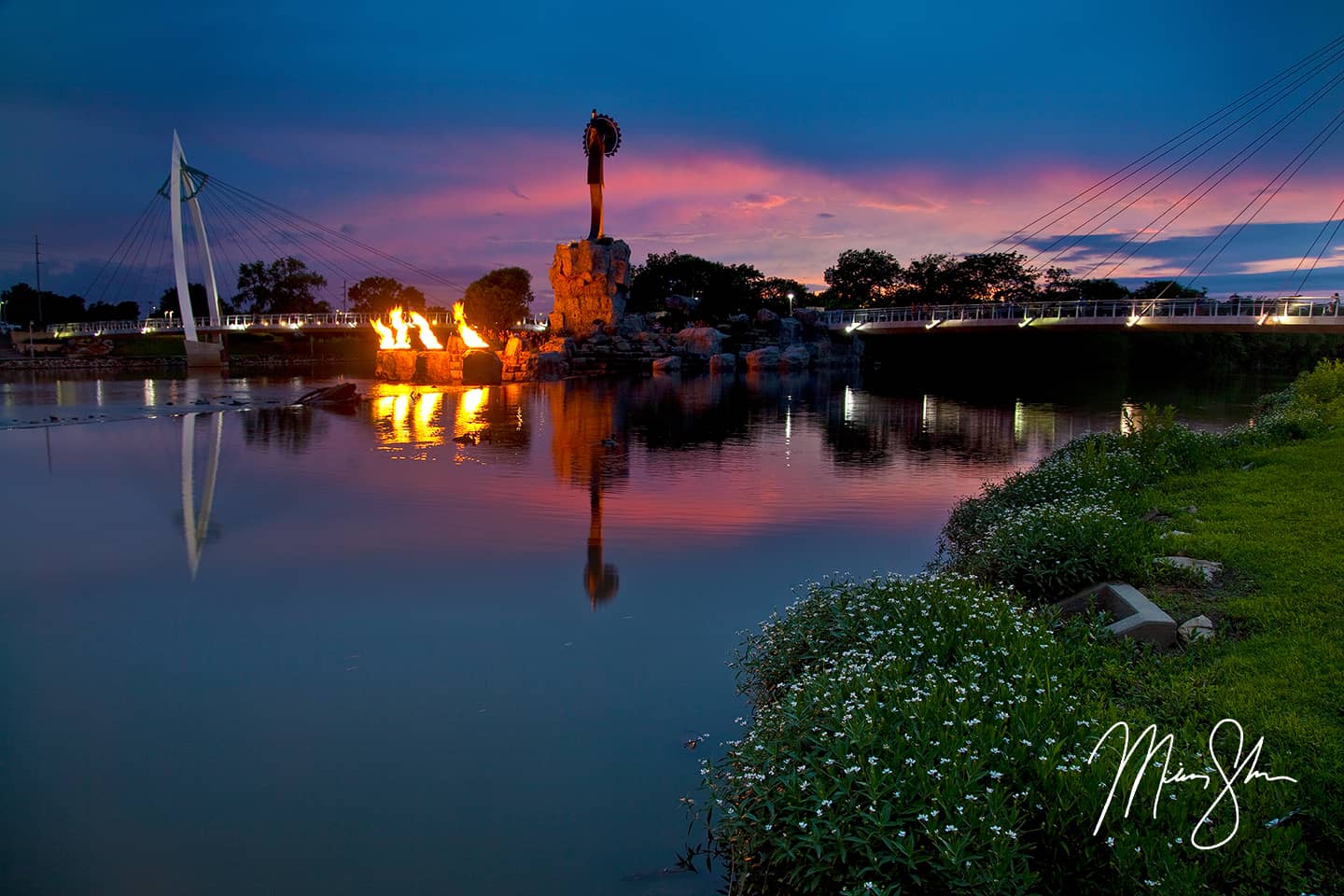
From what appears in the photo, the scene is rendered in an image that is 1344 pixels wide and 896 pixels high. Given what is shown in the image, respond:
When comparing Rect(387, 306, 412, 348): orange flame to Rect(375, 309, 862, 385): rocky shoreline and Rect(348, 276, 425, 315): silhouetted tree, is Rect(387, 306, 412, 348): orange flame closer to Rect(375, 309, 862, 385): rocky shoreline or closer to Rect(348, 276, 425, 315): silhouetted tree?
Rect(375, 309, 862, 385): rocky shoreline

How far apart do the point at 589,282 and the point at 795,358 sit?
18.7 m

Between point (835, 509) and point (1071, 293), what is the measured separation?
→ 8583 centimetres

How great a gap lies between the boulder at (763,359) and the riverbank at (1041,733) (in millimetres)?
63768

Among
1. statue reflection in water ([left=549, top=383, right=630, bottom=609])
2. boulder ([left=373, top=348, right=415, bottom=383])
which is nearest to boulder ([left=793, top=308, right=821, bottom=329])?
boulder ([left=373, top=348, right=415, bottom=383])

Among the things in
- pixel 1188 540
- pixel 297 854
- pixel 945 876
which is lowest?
pixel 297 854

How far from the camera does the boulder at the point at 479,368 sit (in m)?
48.0

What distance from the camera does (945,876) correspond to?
4.10 metres

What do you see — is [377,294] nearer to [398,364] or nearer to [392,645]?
[398,364]

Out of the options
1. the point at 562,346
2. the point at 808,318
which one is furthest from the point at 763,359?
the point at 562,346

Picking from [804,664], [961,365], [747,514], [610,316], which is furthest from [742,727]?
[961,365]

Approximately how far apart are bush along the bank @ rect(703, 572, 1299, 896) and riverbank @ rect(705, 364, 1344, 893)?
0.05ft

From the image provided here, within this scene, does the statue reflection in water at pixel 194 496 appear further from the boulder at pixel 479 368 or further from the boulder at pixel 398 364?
the boulder at pixel 398 364

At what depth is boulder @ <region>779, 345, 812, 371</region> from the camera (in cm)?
7256

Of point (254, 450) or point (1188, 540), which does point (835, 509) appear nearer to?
point (1188, 540)
